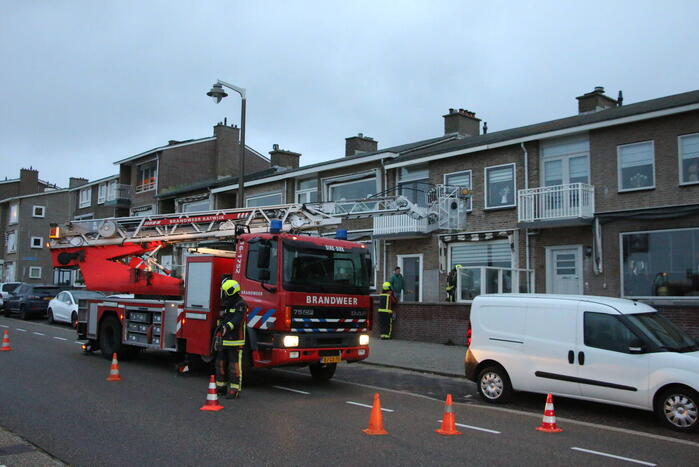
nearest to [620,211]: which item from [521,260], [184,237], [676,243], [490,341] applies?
[676,243]

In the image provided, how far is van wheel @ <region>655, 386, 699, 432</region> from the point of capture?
830 cm

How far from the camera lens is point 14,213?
53.1 meters

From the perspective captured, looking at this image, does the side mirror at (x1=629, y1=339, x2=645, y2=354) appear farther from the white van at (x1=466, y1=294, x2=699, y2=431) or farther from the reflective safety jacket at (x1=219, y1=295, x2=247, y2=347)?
the reflective safety jacket at (x1=219, y1=295, x2=247, y2=347)

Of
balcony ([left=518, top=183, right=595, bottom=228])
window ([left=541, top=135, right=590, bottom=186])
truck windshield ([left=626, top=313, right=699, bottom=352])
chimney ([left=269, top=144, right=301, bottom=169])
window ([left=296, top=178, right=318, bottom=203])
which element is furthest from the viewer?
chimney ([left=269, top=144, right=301, bottom=169])

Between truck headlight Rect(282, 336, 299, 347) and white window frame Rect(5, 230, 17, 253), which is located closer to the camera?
truck headlight Rect(282, 336, 299, 347)

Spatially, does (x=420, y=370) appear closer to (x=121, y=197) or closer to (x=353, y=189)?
(x=353, y=189)

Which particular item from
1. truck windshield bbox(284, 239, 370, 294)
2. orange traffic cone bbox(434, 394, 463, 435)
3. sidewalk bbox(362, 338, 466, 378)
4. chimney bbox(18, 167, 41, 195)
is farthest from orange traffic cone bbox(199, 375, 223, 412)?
chimney bbox(18, 167, 41, 195)

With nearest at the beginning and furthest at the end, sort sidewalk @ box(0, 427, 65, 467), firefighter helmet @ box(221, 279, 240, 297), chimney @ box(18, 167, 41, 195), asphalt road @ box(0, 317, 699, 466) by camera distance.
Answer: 1. sidewalk @ box(0, 427, 65, 467)
2. asphalt road @ box(0, 317, 699, 466)
3. firefighter helmet @ box(221, 279, 240, 297)
4. chimney @ box(18, 167, 41, 195)

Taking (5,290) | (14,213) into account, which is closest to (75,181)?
(14,213)

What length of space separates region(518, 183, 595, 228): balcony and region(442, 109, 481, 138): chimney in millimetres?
7992

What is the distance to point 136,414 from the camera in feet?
28.4

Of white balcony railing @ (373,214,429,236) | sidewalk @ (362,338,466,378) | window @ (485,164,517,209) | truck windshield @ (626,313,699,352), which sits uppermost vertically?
window @ (485,164,517,209)

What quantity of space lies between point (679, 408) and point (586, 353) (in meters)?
1.39

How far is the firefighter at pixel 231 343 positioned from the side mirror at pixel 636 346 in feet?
18.5
